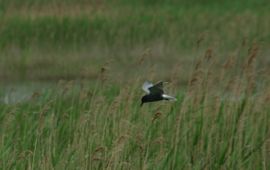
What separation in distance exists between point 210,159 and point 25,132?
1765 mm

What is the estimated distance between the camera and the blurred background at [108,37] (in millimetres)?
12844

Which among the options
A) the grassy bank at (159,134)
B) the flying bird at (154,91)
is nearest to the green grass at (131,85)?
the grassy bank at (159,134)

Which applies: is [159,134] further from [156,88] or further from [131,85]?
[156,88]

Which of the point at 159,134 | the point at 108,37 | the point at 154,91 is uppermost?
the point at 108,37

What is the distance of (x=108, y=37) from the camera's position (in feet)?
45.8

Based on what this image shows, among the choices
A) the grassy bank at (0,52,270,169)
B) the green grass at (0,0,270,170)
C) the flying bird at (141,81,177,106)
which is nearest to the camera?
the flying bird at (141,81,177,106)

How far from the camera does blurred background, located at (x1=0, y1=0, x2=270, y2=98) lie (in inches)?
506

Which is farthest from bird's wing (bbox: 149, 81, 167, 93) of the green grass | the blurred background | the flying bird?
the blurred background

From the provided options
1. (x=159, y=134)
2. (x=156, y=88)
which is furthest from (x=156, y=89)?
(x=159, y=134)

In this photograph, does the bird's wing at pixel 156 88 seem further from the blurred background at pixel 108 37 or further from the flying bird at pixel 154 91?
the blurred background at pixel 108 37

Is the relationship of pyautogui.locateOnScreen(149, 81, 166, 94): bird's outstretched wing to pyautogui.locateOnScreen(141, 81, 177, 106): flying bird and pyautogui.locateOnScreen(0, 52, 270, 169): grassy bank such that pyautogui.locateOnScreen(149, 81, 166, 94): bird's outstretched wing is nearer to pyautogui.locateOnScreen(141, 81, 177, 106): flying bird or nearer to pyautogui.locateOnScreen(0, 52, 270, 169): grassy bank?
pyautogui.locateOnScreen(141, 81, 177, 106): flying bird

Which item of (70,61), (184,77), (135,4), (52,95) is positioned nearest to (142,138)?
(52,95)

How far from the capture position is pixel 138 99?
7184 millimetres

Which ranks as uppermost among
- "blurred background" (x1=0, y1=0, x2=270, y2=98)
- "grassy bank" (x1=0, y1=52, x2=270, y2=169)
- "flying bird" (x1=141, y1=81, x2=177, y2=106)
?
"blurred background" (x1=0, y1=0, x2=270, y2=98)
